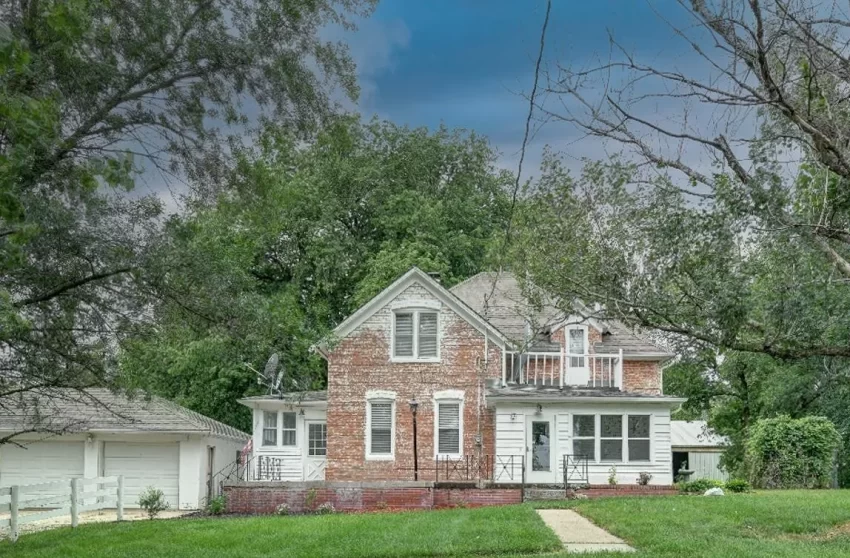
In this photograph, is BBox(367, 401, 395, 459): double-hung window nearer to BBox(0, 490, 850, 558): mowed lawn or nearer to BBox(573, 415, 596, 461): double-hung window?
BBox(573, 415, 596, 461): double-hung window

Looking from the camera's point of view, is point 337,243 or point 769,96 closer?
point 769,96

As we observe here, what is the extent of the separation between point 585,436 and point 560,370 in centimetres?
251

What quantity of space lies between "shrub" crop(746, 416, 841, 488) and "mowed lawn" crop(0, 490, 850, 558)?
926cm

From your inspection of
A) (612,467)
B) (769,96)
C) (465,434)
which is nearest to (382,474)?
(465,434)

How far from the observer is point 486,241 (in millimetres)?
42500

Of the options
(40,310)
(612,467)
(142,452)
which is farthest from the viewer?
(142,452)

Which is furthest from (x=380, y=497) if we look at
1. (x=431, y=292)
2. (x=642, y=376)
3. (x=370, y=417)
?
(x=642, y=376)

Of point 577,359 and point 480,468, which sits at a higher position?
point 577,359

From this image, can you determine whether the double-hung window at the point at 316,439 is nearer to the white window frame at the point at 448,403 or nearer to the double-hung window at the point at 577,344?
the white window frame at the point at 448,403

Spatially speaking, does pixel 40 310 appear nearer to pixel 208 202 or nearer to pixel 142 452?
pixel 208 202

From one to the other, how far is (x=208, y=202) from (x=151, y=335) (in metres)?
1.93

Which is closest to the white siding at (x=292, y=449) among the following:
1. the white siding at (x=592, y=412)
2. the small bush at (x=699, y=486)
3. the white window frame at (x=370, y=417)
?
the white window frame at (x=370, y=417)

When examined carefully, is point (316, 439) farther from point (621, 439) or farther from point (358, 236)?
point (358, 236)

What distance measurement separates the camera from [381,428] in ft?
97.2
